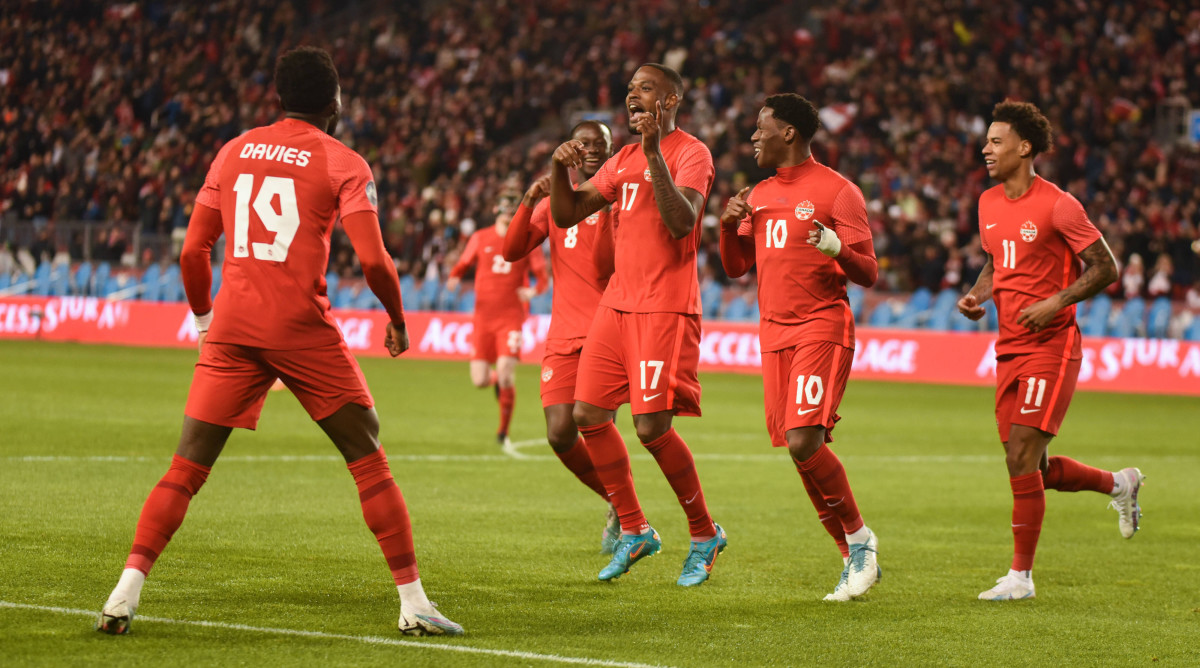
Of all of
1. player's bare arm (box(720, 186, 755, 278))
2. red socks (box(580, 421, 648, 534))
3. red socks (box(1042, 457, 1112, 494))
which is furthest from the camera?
red socks (box(1042, 457, 1112, 494))

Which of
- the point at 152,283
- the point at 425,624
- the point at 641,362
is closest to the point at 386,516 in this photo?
the point at 425,624

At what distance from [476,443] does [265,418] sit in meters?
2.98

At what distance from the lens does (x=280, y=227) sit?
552 cm

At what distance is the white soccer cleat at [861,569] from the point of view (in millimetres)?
6859

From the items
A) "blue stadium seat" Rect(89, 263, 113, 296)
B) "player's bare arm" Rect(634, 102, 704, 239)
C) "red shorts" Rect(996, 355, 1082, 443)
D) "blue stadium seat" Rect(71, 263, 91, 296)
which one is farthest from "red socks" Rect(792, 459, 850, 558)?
"blue stadium seat" Rect(71, 263, 91, 296)

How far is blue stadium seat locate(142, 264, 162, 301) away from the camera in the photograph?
101 ft

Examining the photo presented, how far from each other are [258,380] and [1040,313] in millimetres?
3754

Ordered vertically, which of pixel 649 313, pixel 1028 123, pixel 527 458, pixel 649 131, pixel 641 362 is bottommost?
pixel 527 458

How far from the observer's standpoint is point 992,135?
753cm

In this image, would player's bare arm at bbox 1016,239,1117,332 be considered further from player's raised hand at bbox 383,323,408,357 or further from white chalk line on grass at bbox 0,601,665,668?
player's raised hand at bbox 383,323,408,357

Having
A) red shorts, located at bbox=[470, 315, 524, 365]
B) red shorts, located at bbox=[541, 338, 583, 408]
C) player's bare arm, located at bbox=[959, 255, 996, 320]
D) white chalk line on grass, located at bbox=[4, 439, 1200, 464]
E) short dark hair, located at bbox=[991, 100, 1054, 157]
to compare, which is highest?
short dark hair, located at bbox=[991, 100, 1054, 157]

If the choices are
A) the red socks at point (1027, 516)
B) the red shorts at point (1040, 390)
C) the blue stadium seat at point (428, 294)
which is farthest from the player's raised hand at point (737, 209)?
the blue stadium seat at point (428, 294)

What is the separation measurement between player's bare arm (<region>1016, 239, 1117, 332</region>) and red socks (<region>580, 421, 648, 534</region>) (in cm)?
210

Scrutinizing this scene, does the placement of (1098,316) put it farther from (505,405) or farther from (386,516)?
(386,516)
